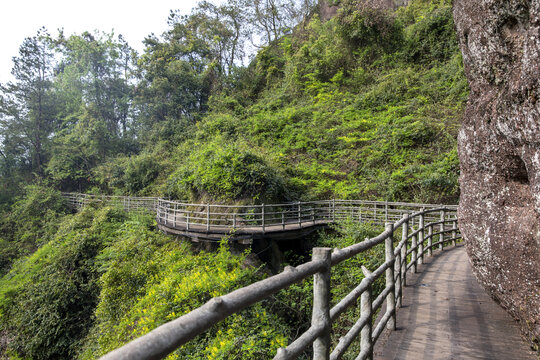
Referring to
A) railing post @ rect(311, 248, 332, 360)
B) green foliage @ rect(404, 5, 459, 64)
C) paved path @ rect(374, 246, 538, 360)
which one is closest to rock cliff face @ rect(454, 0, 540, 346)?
paved path @ rect(374, 246, 538, 360)

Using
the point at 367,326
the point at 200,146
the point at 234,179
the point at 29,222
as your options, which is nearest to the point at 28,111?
the point at 29,222

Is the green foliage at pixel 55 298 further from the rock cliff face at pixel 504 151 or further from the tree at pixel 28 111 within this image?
the tree at pixel 28 111

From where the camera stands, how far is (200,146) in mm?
20750

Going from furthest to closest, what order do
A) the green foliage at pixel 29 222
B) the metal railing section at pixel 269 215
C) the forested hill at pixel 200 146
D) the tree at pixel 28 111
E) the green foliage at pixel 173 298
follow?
the tree at pixel 28 111 → the green foliage at pixel 29 222 → the metal railing section at pixel 269 215 → the forested hill at pixel 200 146 → the green foliage at pixel 173 298

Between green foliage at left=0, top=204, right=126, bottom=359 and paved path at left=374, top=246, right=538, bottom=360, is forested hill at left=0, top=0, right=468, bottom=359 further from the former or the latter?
paved path at left=374, top=246, right=538, bottom=360

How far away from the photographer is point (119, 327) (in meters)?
7.41

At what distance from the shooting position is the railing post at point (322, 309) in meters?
1.66

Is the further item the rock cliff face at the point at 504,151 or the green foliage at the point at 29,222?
the green foliage at the point at 29,222

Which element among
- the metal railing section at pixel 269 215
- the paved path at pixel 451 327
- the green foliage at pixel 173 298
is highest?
the metal railing section at pixel 269 215

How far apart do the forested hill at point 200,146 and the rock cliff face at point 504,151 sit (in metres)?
3.46

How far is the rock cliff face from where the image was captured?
2.63 m

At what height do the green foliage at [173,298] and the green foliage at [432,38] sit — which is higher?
the green foliage at [432,38]

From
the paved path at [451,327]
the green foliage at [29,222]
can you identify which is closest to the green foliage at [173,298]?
the paved path at [451,327]

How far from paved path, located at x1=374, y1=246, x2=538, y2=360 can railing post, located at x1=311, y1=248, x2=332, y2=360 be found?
1.52 m
